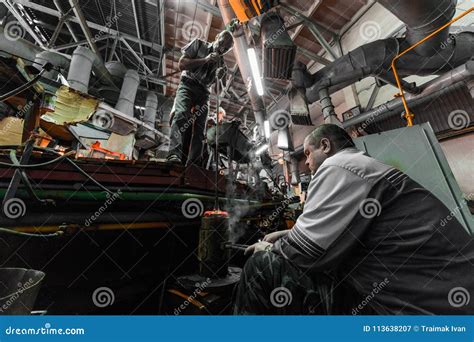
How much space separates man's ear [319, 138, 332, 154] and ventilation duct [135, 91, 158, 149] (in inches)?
275

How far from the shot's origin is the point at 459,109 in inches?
176

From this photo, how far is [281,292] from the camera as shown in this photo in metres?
1.21

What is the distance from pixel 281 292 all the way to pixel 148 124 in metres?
7.55

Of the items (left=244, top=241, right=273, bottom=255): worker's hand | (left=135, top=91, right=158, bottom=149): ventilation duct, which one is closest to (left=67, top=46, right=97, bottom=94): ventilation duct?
(left=135, top=91, right=158, bottom=149): ventilation duct

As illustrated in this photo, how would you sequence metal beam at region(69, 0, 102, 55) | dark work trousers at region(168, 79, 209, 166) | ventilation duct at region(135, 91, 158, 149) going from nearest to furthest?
dark work trousers at region(168, 79, 209, 166), metal beam at region(69, 0, 102, 55), ventilation duct at region(135, 91, 158, 149)

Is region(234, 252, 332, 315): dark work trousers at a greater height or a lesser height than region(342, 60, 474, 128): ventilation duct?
lesser

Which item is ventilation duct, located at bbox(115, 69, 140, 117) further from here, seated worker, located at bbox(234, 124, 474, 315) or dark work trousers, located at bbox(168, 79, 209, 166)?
seated worker, located at bbox(234, 124, 474, 315)

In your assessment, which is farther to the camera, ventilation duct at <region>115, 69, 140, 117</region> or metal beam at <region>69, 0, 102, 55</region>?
ventilation duct at <region>115, 69, 140, 117</region>

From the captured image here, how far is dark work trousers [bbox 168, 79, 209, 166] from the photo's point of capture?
106 inches

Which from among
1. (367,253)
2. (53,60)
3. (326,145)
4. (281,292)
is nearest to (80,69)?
(53,60)

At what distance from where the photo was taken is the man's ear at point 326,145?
5.17ft

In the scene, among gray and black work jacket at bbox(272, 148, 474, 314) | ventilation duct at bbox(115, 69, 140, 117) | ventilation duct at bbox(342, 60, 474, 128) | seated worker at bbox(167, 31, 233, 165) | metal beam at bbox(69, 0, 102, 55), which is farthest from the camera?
ventilation duct at bbox(115, 69, 140, 117)

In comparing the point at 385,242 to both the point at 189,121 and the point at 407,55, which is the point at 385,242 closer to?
the point at 189,121

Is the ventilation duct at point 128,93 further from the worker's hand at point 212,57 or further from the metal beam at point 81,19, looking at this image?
the worker's hand at point 212,57
